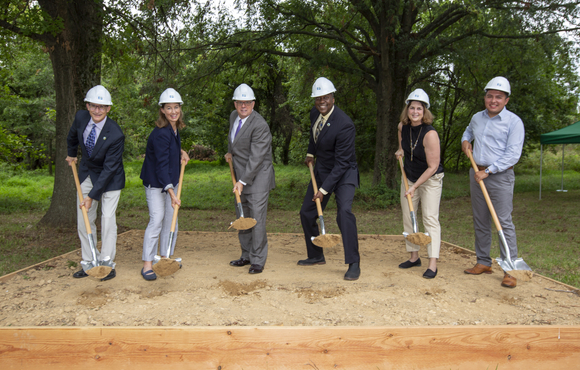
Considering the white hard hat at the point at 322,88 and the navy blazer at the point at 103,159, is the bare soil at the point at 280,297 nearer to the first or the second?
the navy blazer at the point at 103,159

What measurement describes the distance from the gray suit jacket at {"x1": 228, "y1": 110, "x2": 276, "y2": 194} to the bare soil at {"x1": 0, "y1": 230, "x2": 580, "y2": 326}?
94cm

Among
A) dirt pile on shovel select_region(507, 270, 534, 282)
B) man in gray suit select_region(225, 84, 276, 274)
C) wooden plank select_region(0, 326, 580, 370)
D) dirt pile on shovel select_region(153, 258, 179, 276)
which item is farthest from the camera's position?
man in gray suit select_region(225, 84, 276, 274)

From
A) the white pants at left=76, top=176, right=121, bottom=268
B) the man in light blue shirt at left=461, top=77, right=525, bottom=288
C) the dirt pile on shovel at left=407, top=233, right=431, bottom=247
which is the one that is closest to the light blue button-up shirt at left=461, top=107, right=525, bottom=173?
the man in light blue shirt at left=461, top=77, right=525, bottom=288

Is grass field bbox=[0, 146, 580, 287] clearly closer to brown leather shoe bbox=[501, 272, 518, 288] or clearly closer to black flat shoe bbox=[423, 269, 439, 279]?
brown leather shoe bbox=[501, 272, 518, 288]

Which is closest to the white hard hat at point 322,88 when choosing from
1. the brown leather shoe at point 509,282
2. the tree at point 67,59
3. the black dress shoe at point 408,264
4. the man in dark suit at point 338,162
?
the man in dark suit at point 338,162

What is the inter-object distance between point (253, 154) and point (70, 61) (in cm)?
388

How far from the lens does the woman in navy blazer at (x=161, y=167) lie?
4.30m

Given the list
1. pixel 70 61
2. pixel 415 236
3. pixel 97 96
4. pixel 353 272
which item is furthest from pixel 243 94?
pixel 70 61

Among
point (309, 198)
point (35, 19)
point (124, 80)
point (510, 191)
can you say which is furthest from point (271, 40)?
point (510, 191)

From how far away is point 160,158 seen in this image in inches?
169

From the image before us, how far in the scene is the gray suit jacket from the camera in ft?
15.0

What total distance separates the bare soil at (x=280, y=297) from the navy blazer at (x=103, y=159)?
0.93m

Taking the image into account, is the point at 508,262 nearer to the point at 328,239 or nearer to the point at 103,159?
Result: the point at 328,239

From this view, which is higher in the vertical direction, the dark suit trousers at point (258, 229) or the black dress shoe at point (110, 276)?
the dark suit trousers at point (258, 229)
